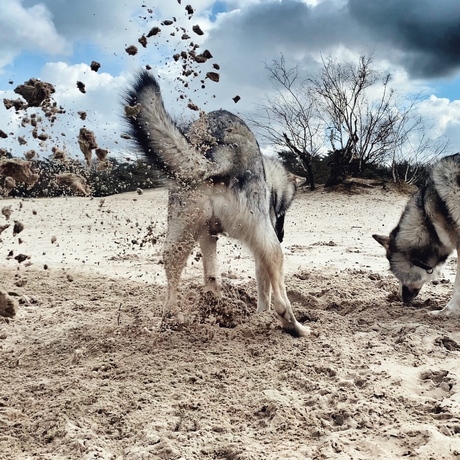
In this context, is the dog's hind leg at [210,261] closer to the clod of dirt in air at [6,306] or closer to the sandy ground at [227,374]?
the sandy ground at [227,374]

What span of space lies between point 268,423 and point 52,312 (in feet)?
11.2

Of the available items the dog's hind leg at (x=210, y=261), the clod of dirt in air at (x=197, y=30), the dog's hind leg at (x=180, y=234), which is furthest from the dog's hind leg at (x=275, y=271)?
the clod of dirt in air at (x=197, y=30)

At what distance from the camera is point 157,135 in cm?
409

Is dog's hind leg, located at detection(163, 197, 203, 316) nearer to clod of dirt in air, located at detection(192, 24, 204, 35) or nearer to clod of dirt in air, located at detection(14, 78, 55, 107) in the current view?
clod of dirt in air, located at detection(14, 78, 55, 107)

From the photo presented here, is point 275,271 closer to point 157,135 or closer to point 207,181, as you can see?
point 207,181

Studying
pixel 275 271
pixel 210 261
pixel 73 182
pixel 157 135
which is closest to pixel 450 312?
pixel 275 271

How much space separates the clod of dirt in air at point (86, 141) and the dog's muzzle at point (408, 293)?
382 centimetres

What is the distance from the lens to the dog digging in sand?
13.5 ft

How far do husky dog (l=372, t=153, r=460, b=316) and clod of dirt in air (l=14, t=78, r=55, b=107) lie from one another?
4.00 meters

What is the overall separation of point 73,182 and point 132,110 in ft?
4.06

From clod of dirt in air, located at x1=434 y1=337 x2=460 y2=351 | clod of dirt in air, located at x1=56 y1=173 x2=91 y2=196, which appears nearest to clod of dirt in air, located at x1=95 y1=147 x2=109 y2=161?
clod of dirt in air, located at x1=56 y1=173 x2=91 y2=196

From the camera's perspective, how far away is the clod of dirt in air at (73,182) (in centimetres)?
492

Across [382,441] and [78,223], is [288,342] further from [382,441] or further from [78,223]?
[78,223]

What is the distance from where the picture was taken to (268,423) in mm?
2963
